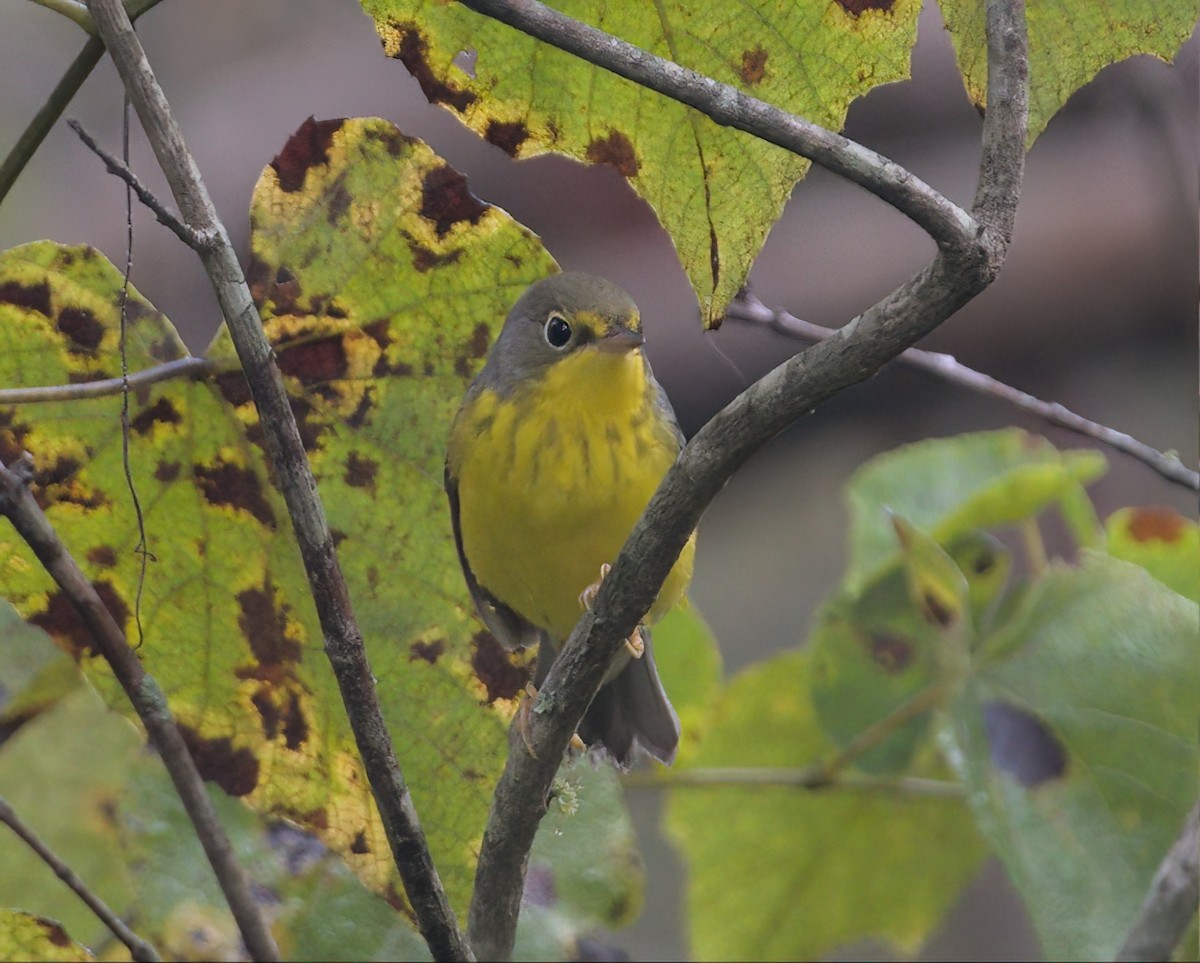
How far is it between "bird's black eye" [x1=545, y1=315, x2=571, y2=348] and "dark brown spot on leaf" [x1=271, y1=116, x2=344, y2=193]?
61 centimetres

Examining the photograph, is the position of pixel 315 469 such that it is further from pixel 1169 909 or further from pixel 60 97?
pixel 1169 909

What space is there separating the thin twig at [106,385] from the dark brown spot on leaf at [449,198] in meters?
0.18

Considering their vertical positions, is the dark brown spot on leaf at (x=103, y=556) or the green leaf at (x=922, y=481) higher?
the green leaf at (x=922, y=481)

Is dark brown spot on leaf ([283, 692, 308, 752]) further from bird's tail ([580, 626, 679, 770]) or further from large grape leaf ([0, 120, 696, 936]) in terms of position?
bird's tail ([580, 626, 679, 770])

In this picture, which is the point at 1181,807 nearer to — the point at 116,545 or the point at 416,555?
the point at 416,555

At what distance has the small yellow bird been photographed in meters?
1.43

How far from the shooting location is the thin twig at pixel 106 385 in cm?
83

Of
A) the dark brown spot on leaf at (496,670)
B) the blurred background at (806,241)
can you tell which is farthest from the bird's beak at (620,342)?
the blurred background at (806,241)

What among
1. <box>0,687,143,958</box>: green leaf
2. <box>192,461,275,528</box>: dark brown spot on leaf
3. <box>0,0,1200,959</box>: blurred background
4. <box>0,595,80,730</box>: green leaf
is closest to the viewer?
<box>192,461,275,528</box>: dark brown spot on leaf

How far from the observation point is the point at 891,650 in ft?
4.56

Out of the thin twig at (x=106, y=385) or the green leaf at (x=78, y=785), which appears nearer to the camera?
the thin twig at (x=106, y=385)

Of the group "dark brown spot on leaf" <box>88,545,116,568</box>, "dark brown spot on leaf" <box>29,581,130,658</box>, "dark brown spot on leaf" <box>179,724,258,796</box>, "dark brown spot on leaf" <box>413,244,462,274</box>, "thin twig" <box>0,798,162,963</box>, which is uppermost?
"dark brown spot on leaf" <box>413,244,462,274</box>

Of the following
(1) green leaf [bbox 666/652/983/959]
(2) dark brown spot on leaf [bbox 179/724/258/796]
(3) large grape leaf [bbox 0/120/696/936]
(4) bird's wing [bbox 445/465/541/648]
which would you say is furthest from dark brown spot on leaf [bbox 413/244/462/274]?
(1) green leaf [bbox 666/652/983/959]

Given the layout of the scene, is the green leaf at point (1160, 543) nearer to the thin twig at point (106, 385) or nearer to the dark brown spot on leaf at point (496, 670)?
the dark brown spot on leaf at point (496, 670)
